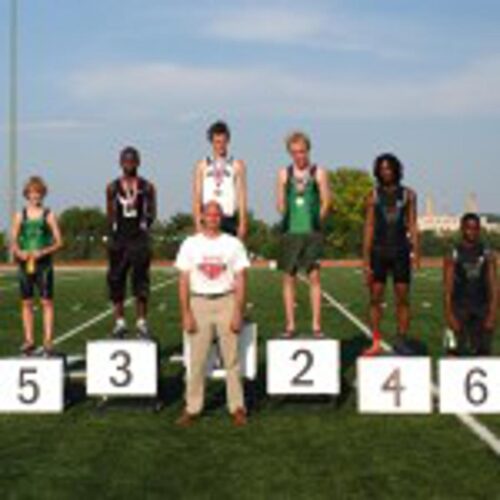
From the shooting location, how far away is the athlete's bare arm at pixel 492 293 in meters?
9.03

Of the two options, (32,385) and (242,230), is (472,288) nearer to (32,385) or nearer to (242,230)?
(242,230)

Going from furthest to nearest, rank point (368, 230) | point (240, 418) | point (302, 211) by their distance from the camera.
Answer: point (302, 211), point (368, 230), point (240, 418)

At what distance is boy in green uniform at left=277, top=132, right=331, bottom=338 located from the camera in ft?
30.5

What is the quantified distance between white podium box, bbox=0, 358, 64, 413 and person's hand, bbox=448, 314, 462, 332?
11.1 feet

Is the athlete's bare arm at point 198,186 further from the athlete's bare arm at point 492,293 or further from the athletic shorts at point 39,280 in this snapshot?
the athlete's bare arm at point 492,293

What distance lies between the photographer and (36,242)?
32.2 feet

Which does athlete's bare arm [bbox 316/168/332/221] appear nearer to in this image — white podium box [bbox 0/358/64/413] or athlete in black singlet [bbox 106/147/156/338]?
athlete in black singlet [bbox 106/147/156/338]

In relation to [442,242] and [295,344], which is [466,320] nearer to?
[295,344]

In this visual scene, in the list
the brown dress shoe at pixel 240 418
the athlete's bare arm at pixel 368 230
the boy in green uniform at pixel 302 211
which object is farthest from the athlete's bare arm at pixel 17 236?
the athlete's bare arm at pixel 368 230

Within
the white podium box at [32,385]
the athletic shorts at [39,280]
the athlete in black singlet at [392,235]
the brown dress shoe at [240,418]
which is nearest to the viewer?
the brown dress shoe at [240,418]

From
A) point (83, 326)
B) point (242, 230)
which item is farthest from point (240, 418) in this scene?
point (83, 326)

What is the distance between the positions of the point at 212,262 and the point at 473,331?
2.75 meters

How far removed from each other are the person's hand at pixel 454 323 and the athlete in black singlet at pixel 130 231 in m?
2.81

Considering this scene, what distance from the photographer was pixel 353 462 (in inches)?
251
